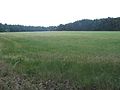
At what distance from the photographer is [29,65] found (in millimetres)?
13891

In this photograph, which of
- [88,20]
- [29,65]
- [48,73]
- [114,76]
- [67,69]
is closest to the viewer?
[114,76]

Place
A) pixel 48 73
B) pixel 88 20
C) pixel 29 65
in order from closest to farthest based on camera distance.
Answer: pixel 48 73 → pixel 29 65 → pixel 88 20

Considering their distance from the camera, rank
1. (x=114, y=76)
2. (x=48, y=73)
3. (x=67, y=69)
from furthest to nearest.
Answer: (x=67, y=69), (x=48, y=73), (x=114, y=76)

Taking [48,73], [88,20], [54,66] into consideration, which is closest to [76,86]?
[48,73]

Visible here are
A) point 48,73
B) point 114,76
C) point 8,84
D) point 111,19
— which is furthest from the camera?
point 111,19

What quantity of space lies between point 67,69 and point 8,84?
368 cm

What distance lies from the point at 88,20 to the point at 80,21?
520cm

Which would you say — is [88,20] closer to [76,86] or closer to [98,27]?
[98,27]

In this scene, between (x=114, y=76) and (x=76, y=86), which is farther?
(x=114, y=76)

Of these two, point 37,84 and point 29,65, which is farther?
point 29,65

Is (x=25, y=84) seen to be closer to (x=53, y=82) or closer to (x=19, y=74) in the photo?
(x=53, y=82)

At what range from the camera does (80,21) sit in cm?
15525

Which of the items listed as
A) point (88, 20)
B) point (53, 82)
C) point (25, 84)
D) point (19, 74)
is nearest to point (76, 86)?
point (53, 82)

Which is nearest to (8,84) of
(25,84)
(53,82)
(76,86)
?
(25,84)
